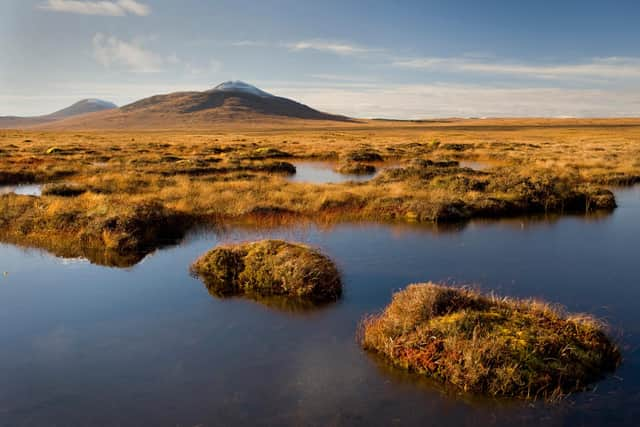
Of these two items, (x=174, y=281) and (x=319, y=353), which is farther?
(x=174, y=281)

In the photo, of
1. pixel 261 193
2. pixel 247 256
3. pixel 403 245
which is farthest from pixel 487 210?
pixel 247 256

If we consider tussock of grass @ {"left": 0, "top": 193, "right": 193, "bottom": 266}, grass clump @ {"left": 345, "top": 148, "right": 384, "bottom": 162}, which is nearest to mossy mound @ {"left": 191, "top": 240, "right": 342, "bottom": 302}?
tussock of grass @ {"left": 0, "top": 193, "right": 193, "bottom": 266}

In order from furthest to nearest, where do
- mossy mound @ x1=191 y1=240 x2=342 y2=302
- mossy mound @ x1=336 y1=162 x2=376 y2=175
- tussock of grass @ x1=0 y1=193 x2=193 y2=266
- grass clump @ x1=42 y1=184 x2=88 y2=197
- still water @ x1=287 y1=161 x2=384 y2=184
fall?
mossy mound @ x1=336 y1=162 x2=376 y2=175 → still water @ x1=287 y1=161 x2=384 y2=184 → grass clump @ x1=42 y1=184 x2=88 y2=197 → tussock of grass @ x1=0 y1=193 x2=193 y2=266 → mossy mound @ x1=191 y1=240 x2=342 y2=302

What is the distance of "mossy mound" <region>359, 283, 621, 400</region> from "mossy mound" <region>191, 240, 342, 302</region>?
93.9 inches

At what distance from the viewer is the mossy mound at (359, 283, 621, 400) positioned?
8211 millimetres

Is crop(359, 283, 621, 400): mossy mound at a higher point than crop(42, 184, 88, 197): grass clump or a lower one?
lower

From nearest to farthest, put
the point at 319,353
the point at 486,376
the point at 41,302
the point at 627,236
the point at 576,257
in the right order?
the point at 486,376
the point at 319,353
the point at 41,302
the point at 576,257
the point at 627,236

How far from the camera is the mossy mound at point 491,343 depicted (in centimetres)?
821

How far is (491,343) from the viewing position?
850cm

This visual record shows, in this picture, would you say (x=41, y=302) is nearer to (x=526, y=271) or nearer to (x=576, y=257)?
(x=526, y=271)

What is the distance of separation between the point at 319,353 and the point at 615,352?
563cm

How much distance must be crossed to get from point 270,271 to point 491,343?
6.39m

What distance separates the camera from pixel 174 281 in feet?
46.3

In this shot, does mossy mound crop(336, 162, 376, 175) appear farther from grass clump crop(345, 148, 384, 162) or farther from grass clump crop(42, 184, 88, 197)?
grass clump crop(42, 184, 88, 197)
